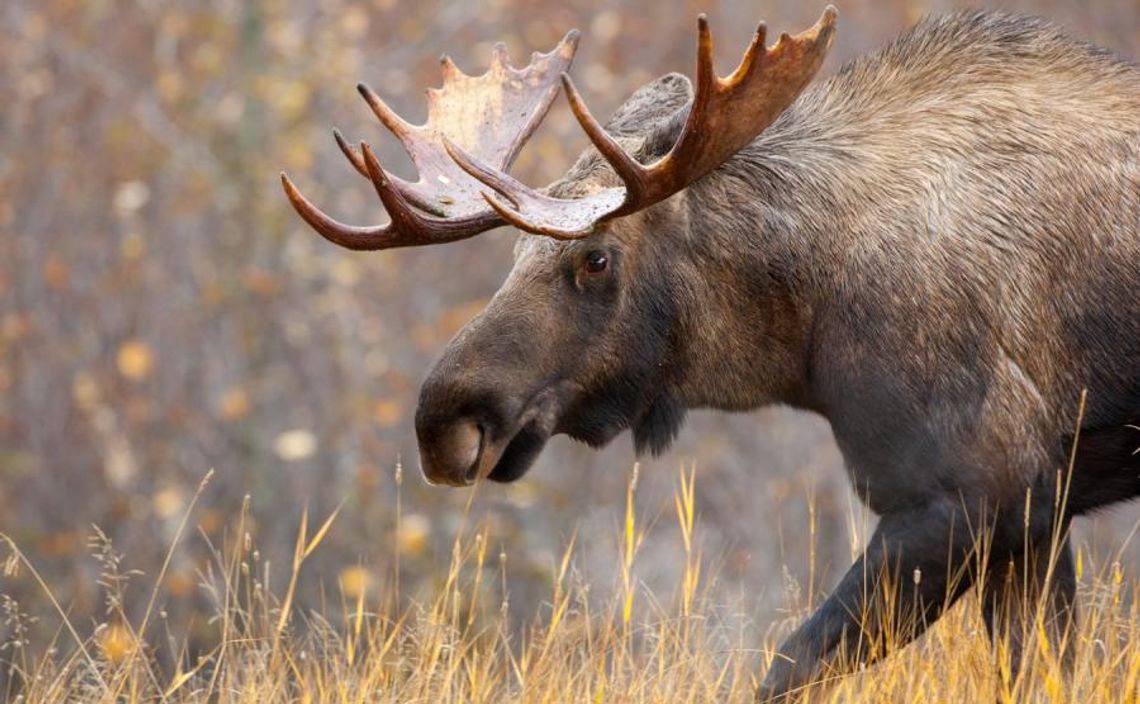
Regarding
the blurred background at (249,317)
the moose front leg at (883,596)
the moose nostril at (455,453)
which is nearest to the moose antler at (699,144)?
the moose nostril at (455,453)

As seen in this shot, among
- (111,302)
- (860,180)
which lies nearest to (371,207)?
(111,302)

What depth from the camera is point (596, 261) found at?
211 inches

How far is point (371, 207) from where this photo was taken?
51.5 ft

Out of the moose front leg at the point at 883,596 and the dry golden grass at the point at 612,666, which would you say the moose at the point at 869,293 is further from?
the dry golden grass at the point at 612,666

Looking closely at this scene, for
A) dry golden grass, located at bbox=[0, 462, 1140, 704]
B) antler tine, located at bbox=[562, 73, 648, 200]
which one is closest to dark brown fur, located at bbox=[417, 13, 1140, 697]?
dry golden grass, located at bbox=[0, 462, 1140, 704]

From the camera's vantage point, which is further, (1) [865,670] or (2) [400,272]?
(2) [400,272]

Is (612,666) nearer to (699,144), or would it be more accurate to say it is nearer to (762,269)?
(762,269)

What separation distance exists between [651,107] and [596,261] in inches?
23.0

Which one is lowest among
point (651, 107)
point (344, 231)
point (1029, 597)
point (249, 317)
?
point (1029, 597)

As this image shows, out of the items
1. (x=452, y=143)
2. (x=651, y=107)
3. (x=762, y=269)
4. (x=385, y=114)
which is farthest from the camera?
(x=651, y=107)

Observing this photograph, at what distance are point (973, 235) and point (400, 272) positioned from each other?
1155 centimetres

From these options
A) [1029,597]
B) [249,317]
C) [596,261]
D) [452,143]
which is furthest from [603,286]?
[249,317]

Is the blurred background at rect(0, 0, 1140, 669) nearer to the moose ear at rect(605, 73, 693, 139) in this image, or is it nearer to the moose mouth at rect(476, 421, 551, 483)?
the moose ear at rect(605, 73, 693, 139)

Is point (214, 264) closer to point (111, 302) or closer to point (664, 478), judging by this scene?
point (111, 302)
